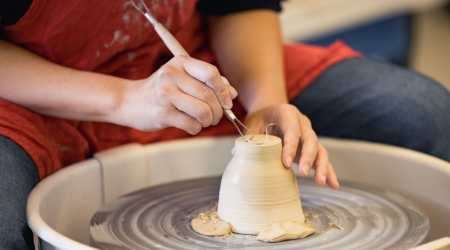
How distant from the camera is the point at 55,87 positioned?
107cm

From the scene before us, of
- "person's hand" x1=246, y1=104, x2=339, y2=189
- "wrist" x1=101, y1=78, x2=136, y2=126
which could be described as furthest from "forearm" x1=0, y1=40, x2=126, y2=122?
"person's hand" x1=246, y1=104, x2=339, y2=189

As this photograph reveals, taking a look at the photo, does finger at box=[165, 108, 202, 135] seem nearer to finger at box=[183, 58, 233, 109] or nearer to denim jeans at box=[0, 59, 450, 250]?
finger at box=[183, 58, 233, 109]

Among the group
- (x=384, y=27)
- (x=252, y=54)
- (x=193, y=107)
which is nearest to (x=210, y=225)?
(x=193, y=107)

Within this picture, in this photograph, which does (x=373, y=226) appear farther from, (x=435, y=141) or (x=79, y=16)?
(x=79, y=16)

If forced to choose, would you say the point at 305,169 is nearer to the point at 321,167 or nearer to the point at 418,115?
the point at 321,167

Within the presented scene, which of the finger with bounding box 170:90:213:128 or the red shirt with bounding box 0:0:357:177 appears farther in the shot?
the red shirt with bounding box 0:0:357:177

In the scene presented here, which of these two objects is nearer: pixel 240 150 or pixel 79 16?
pixel 240 150

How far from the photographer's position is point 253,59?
1.29 metres

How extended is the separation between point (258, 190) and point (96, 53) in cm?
35

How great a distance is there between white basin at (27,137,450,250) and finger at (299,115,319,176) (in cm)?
20

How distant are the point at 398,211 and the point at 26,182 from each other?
49cm

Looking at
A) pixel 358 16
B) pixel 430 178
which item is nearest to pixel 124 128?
pixel 430 178

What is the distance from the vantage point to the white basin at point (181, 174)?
1.13 meters

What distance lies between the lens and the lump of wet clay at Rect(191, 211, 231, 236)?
0.97 meters
